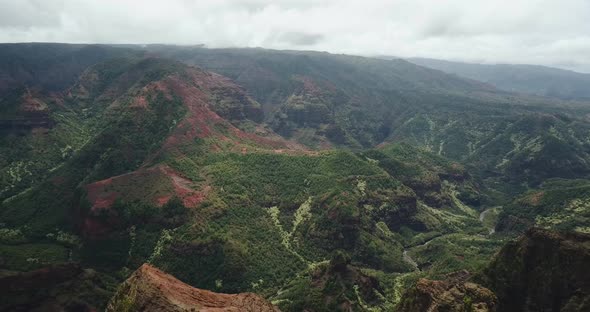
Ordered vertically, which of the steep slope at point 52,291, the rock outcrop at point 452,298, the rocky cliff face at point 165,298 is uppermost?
the rock outcrop at point 452,298

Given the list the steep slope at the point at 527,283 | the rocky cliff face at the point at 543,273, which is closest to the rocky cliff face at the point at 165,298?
the steep slope at the point at 527,283

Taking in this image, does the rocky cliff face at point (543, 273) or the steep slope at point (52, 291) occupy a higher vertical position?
the rocky cliff face at point (543, 273)

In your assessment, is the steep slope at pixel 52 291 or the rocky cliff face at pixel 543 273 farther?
the steep slope at pixel 52 291

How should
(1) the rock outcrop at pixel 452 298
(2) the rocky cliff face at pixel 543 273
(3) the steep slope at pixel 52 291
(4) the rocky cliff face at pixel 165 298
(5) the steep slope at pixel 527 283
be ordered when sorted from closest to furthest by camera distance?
1. (1) the rock outcrop at pixel 452 298
2. (5) the steep slope at pixel 527 283
3. (4) the rocky cliff face at pixel 165 298
4. (2) the rocky cliff face at pixel 543 273
5. (3) the steep slope at pixel 52 291

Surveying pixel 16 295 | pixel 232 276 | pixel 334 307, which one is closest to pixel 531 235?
pixel 334 307

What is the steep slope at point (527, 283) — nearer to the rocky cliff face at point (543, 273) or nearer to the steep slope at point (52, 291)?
the rocky cliff face at point (543, 273)

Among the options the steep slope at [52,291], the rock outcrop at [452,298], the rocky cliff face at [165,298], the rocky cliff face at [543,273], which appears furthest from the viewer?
the steep slope at [52,291]

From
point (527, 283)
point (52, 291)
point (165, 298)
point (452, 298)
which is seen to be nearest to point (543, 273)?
point (527, 283)

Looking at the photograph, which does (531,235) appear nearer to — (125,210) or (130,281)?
(130,281)
